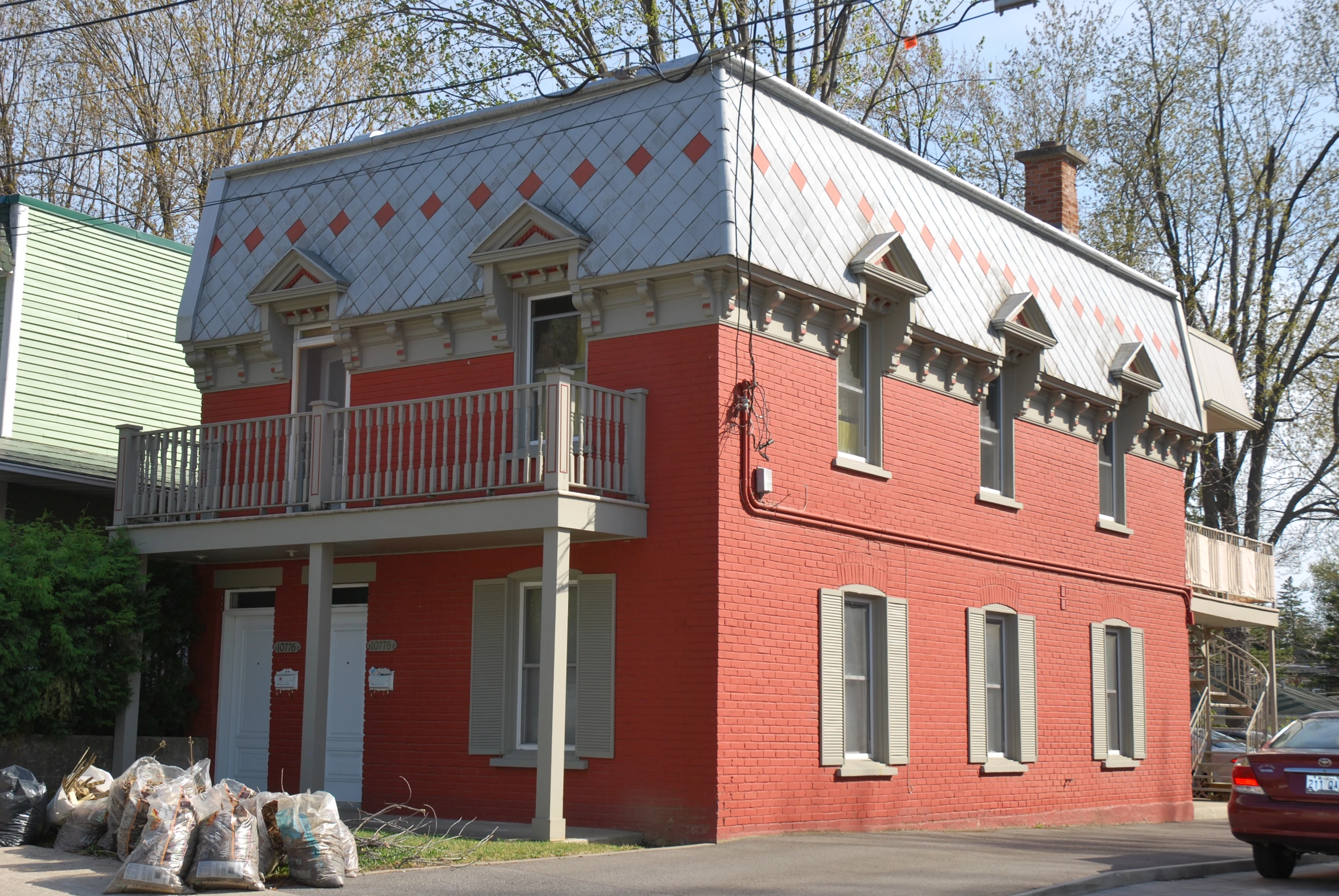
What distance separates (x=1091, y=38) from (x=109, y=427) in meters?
24.9

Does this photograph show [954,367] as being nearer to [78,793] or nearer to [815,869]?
[815,869]

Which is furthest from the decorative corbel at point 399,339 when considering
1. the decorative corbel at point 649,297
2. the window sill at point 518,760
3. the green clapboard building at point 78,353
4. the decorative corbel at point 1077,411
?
the decorative corbel at point 1077,411

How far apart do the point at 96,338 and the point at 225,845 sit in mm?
12724

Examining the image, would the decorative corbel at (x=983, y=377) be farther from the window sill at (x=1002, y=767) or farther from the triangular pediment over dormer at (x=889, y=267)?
the window sill at (x=1002, y=767)

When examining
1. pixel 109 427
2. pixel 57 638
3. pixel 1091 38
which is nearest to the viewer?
pixel 57 638

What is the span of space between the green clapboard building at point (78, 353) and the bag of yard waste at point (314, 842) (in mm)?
9616

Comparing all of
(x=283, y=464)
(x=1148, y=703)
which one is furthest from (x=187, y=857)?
(x=1148, y=703)

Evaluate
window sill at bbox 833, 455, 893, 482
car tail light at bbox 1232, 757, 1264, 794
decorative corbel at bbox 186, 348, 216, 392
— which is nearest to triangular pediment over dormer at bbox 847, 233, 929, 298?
window sill at bbox 833, 455, 893, 482

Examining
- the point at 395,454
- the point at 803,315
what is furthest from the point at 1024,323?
the point at 395,454

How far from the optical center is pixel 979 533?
727 inches

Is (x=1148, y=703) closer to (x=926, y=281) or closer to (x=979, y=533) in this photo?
(x=979, y=533)

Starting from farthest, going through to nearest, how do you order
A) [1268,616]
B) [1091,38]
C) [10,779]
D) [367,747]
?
1. [1091,38]
2. [1268,616]
3. [367,747]
4. [10,779]

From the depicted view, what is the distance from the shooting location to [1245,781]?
1225cm

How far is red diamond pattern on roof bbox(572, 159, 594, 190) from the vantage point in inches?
616
